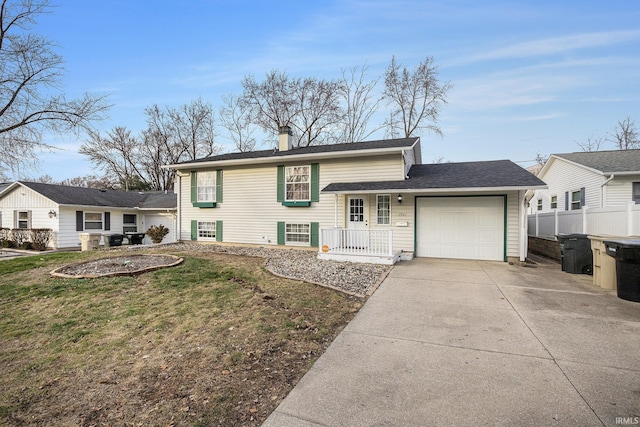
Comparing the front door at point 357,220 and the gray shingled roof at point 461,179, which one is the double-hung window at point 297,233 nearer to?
the front door at point 357,220

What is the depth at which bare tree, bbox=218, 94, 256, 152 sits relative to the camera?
1011 inches

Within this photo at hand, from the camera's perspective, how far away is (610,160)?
13.6 metres

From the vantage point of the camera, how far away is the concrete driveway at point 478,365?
7.78 feet

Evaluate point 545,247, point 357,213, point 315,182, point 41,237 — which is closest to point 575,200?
point 545,247

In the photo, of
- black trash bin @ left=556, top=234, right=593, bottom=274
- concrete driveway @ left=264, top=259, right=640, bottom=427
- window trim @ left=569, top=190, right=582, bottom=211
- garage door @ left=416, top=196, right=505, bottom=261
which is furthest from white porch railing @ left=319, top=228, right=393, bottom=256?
window trim @ left=569, top=190, right=582, bottom=211

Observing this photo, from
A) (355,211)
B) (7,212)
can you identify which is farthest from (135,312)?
(7,212)

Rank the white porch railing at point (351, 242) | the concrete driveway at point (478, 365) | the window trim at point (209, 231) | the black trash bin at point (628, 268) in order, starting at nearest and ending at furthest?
the concrete driveway at point (478, 365), the black trash bin at point (628, 268), the white porch railing at point (351, 242), the window trim at point (209, 231)

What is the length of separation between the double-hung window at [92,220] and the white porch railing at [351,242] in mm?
16733

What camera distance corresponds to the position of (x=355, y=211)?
10992 mm

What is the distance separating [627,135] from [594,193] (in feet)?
66.9

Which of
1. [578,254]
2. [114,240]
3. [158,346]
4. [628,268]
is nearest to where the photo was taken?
[158,346]

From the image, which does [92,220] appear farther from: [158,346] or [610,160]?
[610,160]

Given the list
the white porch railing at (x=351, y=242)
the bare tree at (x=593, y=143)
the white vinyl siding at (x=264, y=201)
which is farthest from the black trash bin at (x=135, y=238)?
the bare tree at (x=593, y=143)

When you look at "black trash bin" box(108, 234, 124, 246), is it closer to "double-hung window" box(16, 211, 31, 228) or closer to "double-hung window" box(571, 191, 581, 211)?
"double-hung window" box(16, 211, 31, 228)
